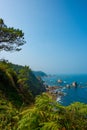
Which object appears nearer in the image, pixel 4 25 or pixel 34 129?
pixel 34 129

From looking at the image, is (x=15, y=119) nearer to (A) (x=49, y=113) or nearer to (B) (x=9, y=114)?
(B) (x=9, y=114)

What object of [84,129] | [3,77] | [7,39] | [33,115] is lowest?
[84,129]

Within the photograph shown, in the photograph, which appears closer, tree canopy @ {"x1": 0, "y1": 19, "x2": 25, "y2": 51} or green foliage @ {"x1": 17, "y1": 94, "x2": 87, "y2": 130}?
green foliage @ {"x1": 17, "y1": 94, "x2": 87, "y2": 130}

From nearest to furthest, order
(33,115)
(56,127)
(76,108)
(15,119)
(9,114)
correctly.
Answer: (56,127), (33,115), (76,108), (15,119), (9,114)

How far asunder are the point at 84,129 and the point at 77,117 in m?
0.45

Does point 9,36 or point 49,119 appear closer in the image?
point 49,119

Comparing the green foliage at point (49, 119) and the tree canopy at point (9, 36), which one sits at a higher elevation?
the tree canopy at point (9, 36)

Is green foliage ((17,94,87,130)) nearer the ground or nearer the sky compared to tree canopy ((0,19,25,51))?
nearer the ground

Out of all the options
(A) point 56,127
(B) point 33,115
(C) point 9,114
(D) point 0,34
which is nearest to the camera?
(A) point 56,127

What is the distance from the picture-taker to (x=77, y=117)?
587cm

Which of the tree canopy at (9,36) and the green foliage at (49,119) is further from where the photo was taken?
the tree canopy at (9,36)

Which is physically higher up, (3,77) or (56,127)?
(3,77)

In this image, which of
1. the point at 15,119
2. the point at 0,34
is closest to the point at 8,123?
the point at 15,119

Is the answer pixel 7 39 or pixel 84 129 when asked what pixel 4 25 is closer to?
pixel 7 39
